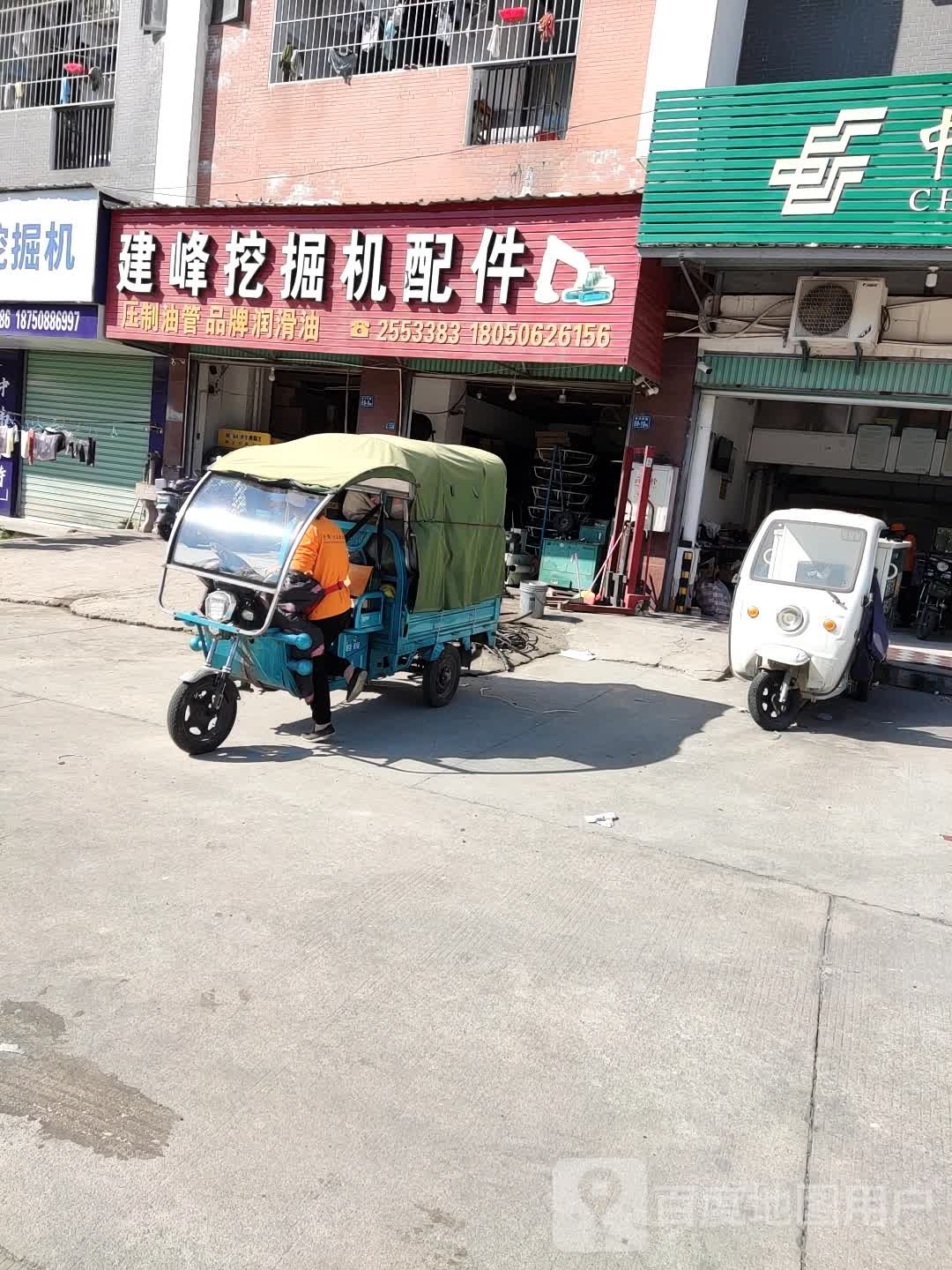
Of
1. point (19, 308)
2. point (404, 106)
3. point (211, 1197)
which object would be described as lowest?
point (211, 1197)

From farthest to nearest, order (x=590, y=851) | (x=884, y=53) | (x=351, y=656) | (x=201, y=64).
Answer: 1. (x=201, y=64)
2. (x=884, y=53)
3. (x=351, y=656)
4. (x=590, y=851)

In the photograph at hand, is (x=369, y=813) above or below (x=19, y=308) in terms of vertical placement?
below

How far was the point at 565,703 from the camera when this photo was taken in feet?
30.5

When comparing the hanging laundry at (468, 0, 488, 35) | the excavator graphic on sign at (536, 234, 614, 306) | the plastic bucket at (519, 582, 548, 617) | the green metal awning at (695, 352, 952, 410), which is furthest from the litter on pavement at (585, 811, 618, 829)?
the hanging laundry at (468, 0, 488, 35)

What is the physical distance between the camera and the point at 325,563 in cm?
673

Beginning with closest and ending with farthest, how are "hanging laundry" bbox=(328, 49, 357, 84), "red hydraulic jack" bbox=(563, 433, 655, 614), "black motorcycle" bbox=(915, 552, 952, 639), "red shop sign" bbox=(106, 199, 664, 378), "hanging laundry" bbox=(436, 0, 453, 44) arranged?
1. "red shop sign" bbox=(106, 199, 664, 378)
2. "red hydraulic jack" bbox=(563, 433, 655, 614)
3. "black motorcycle" bbox=(915, 552, 952, 639)
4. "hanging laundry" bbox=(436, 0, 453, 44)
5. "hanging laundry" bbox=(328, 49, 357, 84)

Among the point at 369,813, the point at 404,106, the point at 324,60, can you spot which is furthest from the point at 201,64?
the point at 369,813

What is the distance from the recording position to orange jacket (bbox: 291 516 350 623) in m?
6.59

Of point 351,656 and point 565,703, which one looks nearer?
point 351,656

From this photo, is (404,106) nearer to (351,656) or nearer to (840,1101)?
(351,656)

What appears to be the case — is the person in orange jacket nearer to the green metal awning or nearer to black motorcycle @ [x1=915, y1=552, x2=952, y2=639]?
the green metal awning

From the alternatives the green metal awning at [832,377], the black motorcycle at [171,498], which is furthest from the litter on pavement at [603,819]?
the black motorcycle at [171,498]

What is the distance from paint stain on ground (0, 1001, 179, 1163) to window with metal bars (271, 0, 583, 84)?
606 inches

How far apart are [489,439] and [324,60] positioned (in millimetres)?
7200
